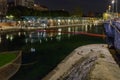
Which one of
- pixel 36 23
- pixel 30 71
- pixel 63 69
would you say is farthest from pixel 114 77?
pixel 36 23

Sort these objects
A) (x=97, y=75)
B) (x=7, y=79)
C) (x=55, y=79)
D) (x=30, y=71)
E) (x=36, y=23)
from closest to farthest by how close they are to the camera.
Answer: (x=97, y=75) < (x=7, y=79) < (x=55, y=79) < (x=30, y=71) < (x=36, y=23)

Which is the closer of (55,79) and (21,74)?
(55,79)

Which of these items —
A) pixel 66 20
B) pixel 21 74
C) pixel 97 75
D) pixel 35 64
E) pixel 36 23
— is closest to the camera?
pixel 97 75

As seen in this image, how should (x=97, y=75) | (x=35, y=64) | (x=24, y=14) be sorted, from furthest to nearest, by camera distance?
1. (x=24, y=14)
2. (x=35, y=64)
3. (x=97, y=75)

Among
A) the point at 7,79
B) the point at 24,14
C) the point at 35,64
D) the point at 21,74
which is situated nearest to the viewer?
Result: the point at 7,79

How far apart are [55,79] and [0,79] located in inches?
196

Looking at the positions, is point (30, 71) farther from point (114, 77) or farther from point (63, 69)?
point (114, 77)

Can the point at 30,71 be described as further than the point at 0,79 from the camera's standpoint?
Yes

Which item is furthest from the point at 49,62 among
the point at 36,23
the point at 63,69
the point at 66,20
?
the point at 66,20

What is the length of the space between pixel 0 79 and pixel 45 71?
34.1 ft

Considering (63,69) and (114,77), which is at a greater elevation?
(114,77)

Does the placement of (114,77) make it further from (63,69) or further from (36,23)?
(36,23)

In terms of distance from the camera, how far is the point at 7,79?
21.0 m

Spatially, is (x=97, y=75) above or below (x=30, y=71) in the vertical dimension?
above
